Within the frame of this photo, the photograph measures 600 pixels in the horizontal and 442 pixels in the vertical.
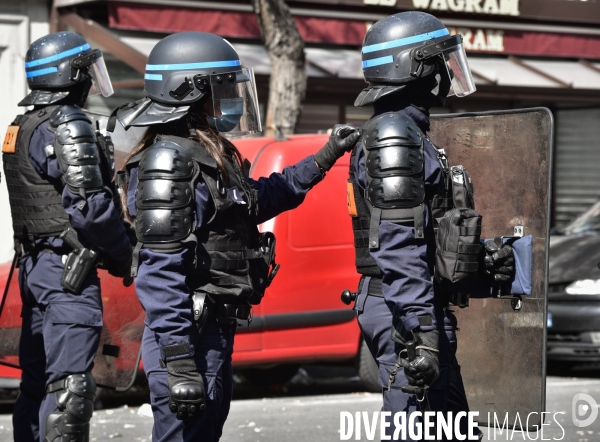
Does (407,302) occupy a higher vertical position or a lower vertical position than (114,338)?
higher

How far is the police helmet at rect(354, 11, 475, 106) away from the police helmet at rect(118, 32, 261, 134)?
51 cm

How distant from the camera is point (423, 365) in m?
3.54

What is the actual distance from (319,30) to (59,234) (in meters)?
9.15

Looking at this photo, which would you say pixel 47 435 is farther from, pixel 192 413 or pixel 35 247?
pixel 192 413

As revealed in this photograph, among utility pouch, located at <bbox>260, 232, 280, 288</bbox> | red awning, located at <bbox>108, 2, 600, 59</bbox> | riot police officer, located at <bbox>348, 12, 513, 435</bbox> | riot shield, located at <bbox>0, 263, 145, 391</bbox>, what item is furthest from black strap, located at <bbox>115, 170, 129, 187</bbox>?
red awning, located at <bbox>108, 2, 600, 59</bbox>

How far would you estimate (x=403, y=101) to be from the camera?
13.3ft

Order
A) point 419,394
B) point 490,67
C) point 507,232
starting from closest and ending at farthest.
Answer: point 419,394, point 507,232, point 490,67

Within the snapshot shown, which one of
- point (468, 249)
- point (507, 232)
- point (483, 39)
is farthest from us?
point (483, 39)

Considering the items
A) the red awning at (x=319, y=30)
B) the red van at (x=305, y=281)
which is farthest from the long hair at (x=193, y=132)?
the red awning at (x=319, y=30)

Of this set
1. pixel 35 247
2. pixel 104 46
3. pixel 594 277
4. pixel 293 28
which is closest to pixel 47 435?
pixel 35 247

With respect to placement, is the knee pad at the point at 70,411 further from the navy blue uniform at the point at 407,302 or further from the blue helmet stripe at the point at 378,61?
the blue helmet stripe at the point at 378,61

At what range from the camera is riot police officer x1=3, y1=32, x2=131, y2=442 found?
4.85m

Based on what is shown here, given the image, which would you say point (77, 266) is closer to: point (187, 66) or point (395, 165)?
point (187, 66)

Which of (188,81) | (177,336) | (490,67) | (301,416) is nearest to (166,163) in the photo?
(188,81)
